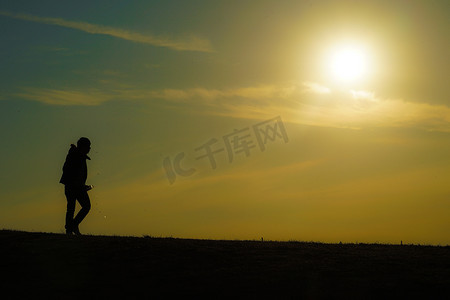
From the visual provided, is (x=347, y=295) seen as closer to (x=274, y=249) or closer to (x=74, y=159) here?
(x=274, y=249)


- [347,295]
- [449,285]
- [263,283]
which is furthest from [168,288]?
[449,285]

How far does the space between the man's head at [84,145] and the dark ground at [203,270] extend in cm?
277

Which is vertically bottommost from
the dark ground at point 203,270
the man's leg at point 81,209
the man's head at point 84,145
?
the dark ground at point 203,270

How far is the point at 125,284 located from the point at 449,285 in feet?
23.6

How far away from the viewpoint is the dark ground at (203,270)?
42.6 feet

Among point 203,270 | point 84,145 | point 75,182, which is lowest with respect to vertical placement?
point 203,270

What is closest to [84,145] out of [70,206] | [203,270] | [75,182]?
[75,182]

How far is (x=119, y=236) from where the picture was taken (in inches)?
720

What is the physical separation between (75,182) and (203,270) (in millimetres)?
6152

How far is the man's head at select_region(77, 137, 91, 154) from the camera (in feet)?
61.7

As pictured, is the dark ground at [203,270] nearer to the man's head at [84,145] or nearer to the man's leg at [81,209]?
the man's leg at [81,209]

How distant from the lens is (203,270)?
14492mm

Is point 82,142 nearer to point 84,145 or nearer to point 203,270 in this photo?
point 84,145

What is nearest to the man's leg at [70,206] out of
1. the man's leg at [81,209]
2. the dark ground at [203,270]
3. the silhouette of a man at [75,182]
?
the silhouette of a man at [75,182]
